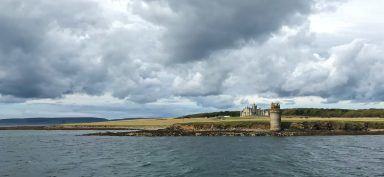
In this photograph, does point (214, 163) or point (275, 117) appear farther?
point (275, 117)

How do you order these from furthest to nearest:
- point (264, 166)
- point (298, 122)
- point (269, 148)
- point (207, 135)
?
point (298, 122) → point (207, 135) → point (269, 148) → point (264, 166)

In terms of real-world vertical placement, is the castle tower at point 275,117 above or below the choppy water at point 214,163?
above

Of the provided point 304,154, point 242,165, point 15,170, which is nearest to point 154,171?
point 242,165

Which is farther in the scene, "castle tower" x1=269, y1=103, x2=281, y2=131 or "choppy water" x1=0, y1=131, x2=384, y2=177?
"castle tower" x1=269, y1=103, x2=281, y2=131

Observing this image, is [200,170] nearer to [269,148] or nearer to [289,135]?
[269,148]

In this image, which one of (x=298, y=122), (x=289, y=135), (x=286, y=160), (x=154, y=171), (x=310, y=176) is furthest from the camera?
(x=298, y=122)

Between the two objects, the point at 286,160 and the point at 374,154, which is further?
the point at 374,154

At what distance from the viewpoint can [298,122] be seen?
129000mm

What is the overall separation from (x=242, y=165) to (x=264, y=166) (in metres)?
2.73

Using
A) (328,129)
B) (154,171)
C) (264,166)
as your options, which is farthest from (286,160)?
(328,129)

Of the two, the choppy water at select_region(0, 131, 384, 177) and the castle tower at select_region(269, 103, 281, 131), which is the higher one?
the castle tower at select_region(269, 103, 281, 131)

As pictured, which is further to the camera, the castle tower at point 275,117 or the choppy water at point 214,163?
the castle tower at point 275,117

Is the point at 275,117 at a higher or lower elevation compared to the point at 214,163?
higher

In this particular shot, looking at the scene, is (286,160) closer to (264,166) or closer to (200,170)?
(264,166)
